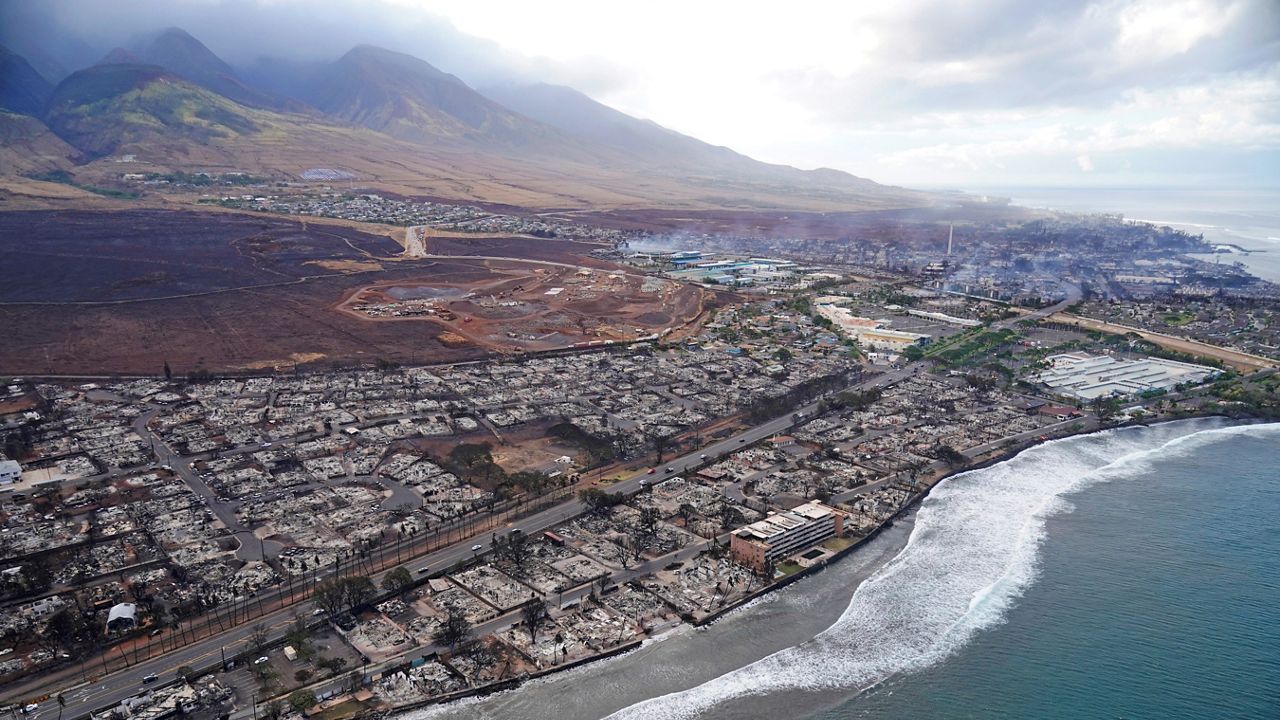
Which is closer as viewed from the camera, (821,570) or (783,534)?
(821,570)

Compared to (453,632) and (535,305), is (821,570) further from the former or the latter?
(535,305)

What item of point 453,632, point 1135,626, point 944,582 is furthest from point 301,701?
point 1135,626

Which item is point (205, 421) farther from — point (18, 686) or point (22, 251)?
point (22, 251)

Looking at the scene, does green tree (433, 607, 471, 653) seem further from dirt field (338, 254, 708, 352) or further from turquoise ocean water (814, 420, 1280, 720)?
dirt field (338, 254, 708, 352)

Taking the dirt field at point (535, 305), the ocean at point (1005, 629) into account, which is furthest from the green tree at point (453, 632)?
the dirt field at point (535, 305)

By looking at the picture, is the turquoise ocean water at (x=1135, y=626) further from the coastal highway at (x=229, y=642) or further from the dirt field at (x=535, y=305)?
the dirt field at (x=535, y=305)
